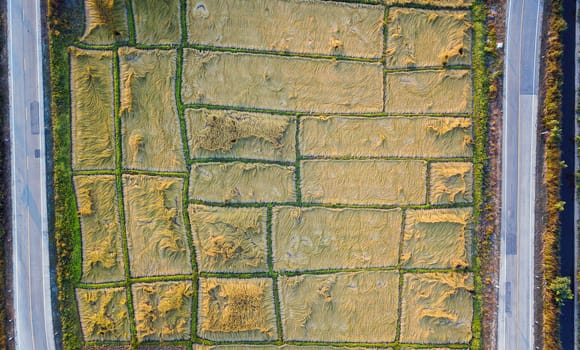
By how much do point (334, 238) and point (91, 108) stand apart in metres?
8.17

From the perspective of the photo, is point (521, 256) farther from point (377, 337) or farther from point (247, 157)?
point (247, 157)

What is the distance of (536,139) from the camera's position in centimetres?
1100

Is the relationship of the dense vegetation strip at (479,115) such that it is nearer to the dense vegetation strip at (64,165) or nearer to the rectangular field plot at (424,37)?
the rectangular field plot at (424,37)

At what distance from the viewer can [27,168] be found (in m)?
10.5

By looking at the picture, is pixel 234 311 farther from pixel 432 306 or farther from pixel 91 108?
pixel 91 108

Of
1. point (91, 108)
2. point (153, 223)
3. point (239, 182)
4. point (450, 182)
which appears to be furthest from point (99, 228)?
point (450, 182)

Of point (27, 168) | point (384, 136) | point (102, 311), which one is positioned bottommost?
point (102, 311)

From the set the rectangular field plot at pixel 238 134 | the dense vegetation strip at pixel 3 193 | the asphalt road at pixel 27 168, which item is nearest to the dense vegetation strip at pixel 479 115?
the rectangular field plot at pixel 238 134

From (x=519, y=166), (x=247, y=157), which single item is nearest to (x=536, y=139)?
(x=519, y=166)

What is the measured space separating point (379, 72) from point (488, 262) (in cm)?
674

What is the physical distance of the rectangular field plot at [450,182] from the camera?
10.9 meters

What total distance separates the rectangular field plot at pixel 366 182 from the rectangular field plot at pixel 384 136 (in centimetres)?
33

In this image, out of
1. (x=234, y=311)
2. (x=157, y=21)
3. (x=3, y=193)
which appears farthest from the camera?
(x=234, y=311)

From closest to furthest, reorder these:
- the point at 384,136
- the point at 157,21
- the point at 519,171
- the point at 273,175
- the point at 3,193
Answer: the point at 3,193 → the point at 157,21 → the point at 273,175 → the point at 384,136 → the point at 519,171
